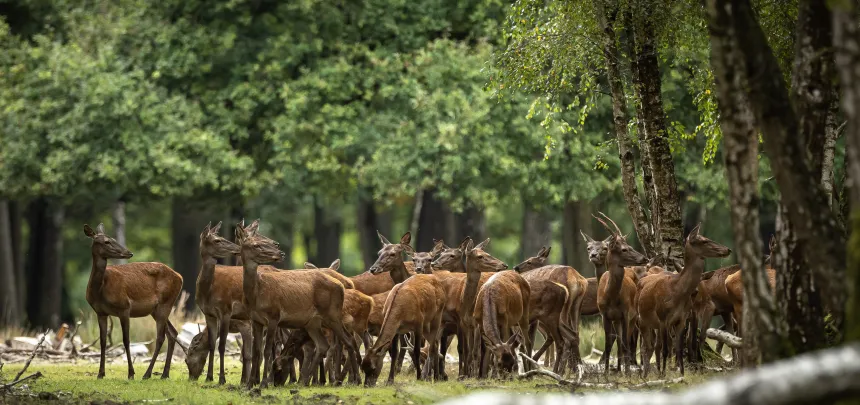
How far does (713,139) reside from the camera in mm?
17406

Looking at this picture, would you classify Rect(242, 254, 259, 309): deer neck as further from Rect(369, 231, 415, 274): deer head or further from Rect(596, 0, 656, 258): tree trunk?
Rect(596, 0, 656, 258): tree trunk

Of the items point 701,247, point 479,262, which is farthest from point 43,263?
point 701,247

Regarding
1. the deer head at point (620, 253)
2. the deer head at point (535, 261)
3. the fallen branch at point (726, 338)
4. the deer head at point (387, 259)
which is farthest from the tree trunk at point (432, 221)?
the fallen branch at point (726, 338)

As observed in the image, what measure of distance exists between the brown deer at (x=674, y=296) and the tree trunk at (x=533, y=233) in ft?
75.4

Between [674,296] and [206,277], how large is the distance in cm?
581

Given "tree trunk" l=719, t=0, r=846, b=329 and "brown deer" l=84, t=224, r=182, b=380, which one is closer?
"tree trunk" l=719, t=0, r=846, b=329

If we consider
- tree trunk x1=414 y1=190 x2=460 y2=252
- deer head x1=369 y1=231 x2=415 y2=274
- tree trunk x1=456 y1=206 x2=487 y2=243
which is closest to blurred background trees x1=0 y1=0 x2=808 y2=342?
tree trunk x1=414 y1=190 x2=460 y2=252

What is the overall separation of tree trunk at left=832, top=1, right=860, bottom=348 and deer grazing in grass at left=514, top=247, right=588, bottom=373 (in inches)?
344

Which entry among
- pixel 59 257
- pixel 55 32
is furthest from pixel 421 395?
pixel 59 257

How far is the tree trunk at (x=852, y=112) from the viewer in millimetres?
7789

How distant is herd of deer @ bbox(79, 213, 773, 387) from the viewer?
48.9 feet

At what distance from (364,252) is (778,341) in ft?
88.8

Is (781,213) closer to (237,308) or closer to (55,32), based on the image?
(237,308)

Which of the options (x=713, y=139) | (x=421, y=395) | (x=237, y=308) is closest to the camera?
(x=421, y=395)
